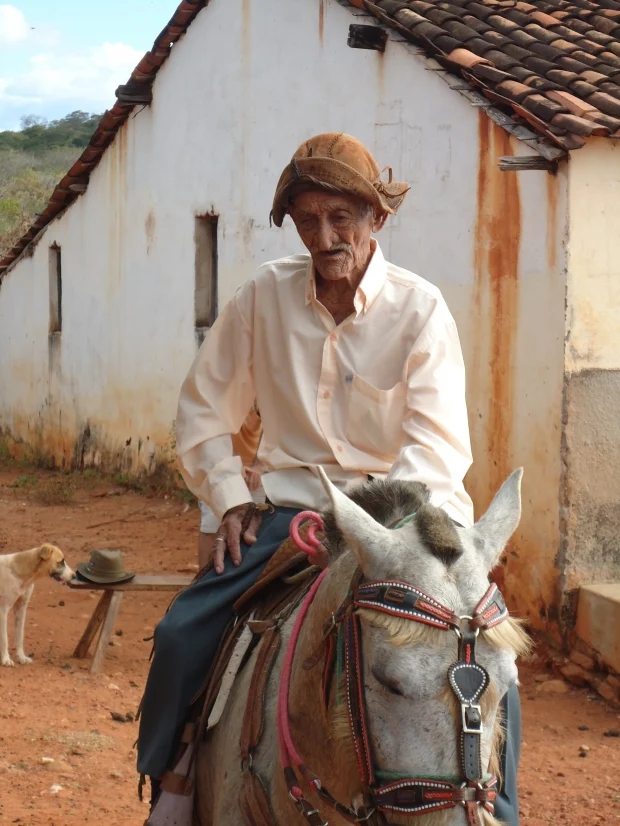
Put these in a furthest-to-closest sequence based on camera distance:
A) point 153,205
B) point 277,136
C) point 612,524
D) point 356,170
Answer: point 153,205 < point 277,136 < point 612,524 < point 356,170

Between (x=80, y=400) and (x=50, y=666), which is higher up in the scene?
(x=80, y=400)

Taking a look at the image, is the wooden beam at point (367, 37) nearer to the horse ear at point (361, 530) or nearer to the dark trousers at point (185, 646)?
the dark trousers at point (185, 646)

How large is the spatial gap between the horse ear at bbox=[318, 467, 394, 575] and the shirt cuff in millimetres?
1129

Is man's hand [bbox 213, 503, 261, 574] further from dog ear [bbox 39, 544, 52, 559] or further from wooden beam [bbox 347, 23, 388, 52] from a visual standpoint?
wooden beam [bbox 347, 23, 388, 52]

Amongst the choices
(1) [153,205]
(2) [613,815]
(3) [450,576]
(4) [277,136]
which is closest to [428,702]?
(3) [450,576]

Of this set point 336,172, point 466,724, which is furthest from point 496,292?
point 466,724

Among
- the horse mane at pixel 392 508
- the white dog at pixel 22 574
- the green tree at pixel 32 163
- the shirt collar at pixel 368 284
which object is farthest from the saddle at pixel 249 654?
the green tree at pixel 32 163

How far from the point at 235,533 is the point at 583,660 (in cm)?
474

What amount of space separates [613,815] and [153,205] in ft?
34.9

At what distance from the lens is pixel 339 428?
324cm

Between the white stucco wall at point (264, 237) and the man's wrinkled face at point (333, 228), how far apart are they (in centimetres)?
450

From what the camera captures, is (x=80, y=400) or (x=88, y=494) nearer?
(x=88, y=494)

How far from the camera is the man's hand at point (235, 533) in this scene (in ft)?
10.5

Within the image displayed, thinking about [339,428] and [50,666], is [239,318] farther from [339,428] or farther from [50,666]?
[50,666]
